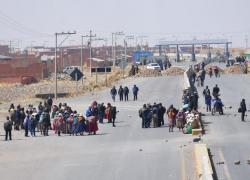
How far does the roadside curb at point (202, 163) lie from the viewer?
19109 millimetres

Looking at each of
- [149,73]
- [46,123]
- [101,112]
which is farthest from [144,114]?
[149,73]

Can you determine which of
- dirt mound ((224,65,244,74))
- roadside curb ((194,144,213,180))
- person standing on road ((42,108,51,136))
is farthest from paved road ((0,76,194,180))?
dirt mound ((224,65,244,74))

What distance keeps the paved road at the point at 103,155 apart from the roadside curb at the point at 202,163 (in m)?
0.52

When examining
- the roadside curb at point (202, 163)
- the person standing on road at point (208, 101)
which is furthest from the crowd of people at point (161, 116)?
the roadside curb at point (202, 163)

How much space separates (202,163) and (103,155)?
22.9 feet

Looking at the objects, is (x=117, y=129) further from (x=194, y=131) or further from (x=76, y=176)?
(x=76, y=176)

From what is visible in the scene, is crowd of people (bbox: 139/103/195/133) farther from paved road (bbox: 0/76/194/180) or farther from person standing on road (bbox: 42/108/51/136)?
person standing on road (bbox: 42/108/51/136)

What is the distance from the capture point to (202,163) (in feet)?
70.9

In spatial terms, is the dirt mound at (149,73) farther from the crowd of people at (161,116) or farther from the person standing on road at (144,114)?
the person standing on road at (144,114)

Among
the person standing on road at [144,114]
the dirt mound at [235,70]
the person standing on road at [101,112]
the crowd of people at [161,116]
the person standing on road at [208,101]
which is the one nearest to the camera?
the crowd of people at [161,116]

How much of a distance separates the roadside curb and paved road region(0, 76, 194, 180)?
519mm

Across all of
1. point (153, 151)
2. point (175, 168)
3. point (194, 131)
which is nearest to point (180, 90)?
point (194, 131)

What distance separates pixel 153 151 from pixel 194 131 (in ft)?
13.9

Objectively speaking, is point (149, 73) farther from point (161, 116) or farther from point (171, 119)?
point (171, 119)
